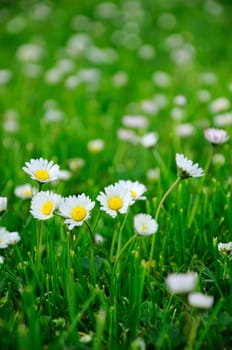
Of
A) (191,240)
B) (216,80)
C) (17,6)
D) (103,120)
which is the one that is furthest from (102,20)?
(191,240)

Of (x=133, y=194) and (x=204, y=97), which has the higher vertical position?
(x=204, y=97)

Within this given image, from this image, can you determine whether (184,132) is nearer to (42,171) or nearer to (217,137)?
(217,137)

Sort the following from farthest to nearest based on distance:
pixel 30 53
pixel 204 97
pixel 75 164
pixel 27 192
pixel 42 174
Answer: pixel 30 53
pixel 204 97
pixel 75 164
pixel 27 192
pixel 42 174

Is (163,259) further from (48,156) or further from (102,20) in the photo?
(102,20)

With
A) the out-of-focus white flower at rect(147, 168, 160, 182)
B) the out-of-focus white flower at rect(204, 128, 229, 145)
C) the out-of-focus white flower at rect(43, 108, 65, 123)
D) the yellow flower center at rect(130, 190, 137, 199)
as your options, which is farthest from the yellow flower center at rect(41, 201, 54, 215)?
the out-of-focus white flower at rect(43, 108, 65, 123)

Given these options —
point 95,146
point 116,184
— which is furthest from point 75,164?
point 116,184

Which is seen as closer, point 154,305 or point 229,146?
point 154,305

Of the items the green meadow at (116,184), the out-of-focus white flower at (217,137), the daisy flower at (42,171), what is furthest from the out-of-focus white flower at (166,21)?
the daisy flower at (42,171)
